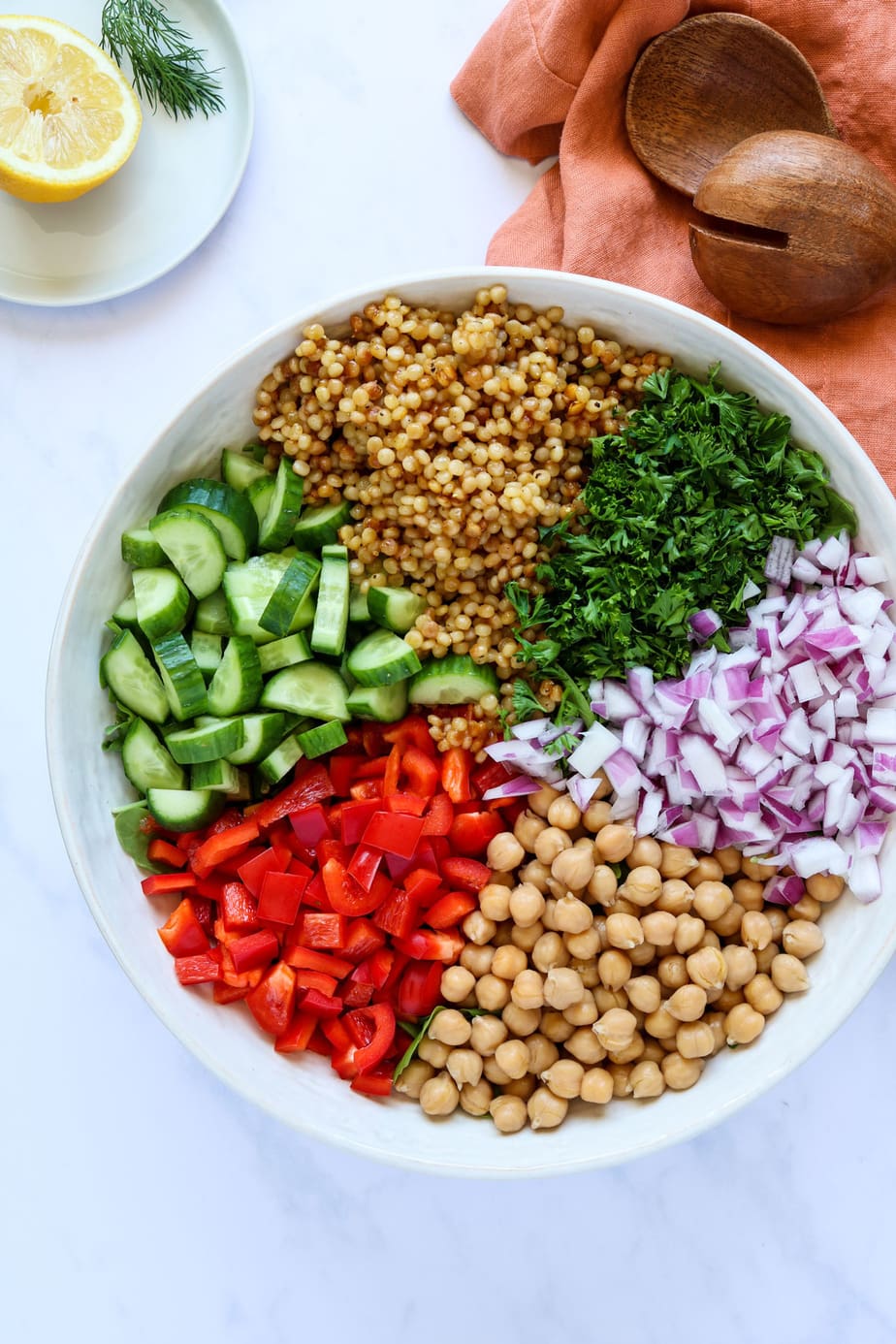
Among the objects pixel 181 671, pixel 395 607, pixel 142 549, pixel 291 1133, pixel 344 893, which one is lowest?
pixel 291 1133

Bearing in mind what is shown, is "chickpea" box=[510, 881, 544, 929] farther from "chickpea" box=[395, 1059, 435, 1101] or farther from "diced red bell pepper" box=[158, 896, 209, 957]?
"diced red bell pepper" box=[158, 896, 209, 957]

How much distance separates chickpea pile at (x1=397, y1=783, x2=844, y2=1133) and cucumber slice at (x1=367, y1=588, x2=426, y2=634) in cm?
50

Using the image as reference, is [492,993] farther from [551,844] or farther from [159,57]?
[159,57]

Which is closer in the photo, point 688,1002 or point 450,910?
point 688,1002

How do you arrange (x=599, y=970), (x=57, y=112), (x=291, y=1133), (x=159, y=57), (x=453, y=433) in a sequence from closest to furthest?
(x=453, y=433) → (x=599, y=970) → (x=57, y=112) → (x=159, y=57) → (x=291, y=1133)

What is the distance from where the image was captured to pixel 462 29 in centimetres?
272

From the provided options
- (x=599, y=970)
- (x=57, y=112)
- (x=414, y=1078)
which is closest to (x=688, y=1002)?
(x=599, y=970)

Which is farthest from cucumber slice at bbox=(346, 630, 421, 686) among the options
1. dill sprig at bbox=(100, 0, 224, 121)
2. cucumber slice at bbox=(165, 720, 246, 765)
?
dill sprig at bbox=(100, 0, 224, 121)

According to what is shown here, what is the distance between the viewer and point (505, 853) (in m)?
2.40

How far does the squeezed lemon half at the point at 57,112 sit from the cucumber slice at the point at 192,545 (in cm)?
86

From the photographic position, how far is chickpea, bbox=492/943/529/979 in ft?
7.84

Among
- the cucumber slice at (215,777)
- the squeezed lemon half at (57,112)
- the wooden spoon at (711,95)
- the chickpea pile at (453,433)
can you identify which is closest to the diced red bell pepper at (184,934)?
the cucumber slice at (215,777)

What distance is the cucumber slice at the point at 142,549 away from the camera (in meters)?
2.33

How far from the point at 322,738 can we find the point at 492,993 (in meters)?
0.69
